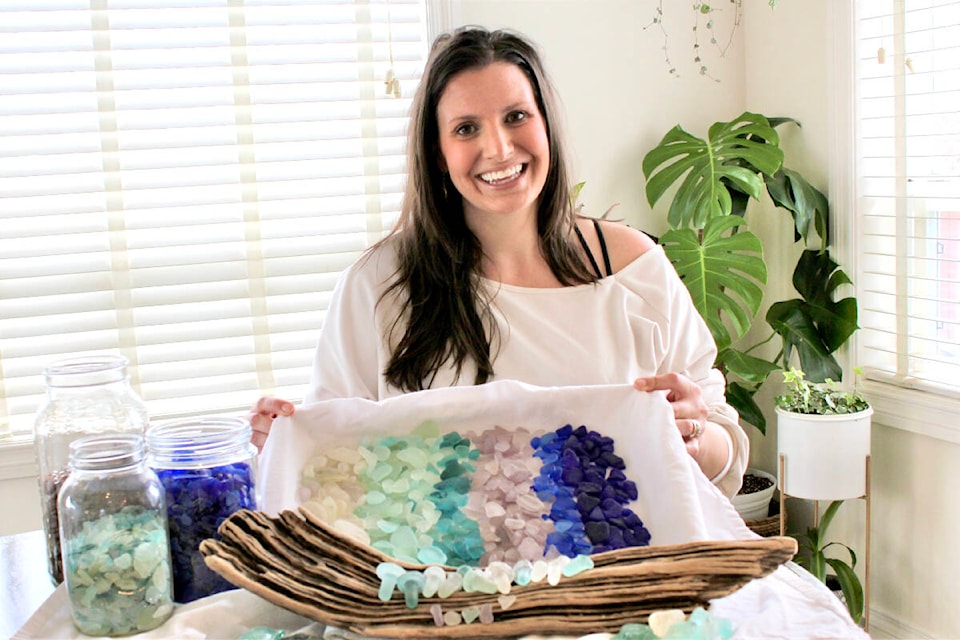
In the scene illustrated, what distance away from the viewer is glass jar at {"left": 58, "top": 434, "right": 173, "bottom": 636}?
844 millimetres

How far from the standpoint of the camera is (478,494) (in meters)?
1.03

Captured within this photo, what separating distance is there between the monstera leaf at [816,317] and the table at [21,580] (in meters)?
2.36

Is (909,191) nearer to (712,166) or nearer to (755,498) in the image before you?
(712,166)

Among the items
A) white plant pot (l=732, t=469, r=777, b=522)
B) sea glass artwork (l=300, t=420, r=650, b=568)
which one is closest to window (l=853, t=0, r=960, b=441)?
white plant pot (l=732, t=469, r=777, b=522)

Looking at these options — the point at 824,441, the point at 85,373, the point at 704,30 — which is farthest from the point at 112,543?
the point at 704,30

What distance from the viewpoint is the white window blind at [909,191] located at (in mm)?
2693

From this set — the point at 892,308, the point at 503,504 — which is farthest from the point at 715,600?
the point at 892,308

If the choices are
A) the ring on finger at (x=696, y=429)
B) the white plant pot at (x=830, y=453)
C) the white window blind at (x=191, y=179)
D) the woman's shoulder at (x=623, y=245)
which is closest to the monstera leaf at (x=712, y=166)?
the white plant pot at (x=830, y=453)

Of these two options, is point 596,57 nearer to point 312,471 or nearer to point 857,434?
point 857,434

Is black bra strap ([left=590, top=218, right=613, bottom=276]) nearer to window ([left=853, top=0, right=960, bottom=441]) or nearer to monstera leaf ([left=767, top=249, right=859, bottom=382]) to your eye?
window ([left=853, top=0, right=960, bottom=441])

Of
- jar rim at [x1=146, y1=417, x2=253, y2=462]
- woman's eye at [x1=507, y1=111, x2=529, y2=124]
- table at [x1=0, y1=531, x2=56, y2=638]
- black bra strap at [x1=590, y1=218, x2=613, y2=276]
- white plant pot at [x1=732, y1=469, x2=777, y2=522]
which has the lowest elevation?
white plant pot at [x1=732, y1=469, x2=777, y2=522]

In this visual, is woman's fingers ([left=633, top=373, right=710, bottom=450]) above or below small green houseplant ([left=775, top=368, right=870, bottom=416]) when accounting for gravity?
above

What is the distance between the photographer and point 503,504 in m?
1.02

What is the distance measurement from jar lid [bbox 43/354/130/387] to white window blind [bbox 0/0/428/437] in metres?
2.06
